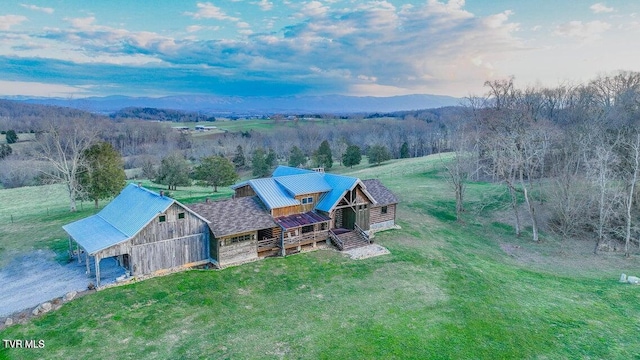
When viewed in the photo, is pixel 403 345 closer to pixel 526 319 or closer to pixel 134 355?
pixel 526 319

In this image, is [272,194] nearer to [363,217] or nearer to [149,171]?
[363,217]

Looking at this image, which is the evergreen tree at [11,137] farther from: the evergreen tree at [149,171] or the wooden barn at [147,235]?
the wooden barn at [147,235]

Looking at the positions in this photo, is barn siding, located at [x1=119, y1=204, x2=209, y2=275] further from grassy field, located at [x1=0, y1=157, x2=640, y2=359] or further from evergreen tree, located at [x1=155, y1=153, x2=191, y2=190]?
evergreen tree, located at [x1=155, y1=153, x2=191, y2=190]

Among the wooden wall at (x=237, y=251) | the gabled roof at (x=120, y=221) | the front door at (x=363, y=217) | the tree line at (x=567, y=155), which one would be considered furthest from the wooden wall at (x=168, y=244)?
the tree line at (x=567, y=155)

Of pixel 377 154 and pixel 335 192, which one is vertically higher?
pixel 377 154

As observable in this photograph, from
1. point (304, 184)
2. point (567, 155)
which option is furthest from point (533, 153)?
point (304, 184)

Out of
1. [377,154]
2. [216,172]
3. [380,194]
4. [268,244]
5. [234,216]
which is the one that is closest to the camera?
[234,216]

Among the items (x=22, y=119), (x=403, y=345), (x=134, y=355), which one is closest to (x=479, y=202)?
(x=403, y=345)
